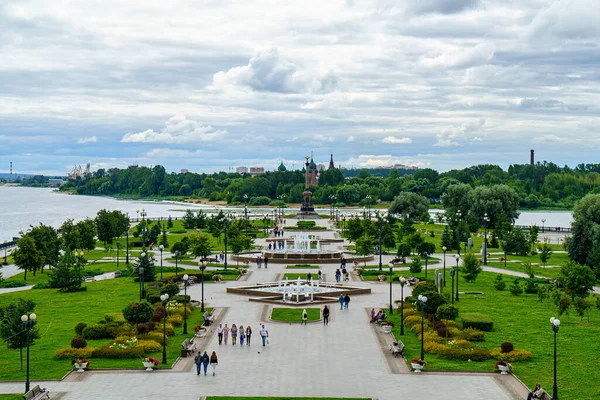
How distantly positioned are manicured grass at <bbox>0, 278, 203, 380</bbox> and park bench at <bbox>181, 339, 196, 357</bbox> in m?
0.52

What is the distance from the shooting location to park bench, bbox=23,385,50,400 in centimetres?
2217

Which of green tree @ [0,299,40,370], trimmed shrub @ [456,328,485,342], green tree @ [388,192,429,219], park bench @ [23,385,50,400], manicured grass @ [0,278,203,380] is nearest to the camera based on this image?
park bench @ [23,385,50,400]

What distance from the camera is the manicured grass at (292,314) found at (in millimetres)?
36844

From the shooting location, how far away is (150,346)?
29.4 m

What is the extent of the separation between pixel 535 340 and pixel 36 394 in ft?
68.1

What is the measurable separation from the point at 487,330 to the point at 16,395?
20751 mm

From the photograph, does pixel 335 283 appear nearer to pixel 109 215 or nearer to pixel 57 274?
pixel 57 274

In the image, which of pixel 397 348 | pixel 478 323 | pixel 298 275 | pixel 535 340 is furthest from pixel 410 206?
pixel 397 348

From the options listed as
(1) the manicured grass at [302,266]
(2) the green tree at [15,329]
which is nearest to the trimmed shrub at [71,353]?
(2) the green tree at [15,329]

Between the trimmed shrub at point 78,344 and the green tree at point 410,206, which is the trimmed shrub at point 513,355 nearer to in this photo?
the trimmed shrub at point 78,344

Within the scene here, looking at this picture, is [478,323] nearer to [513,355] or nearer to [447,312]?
[447,312]

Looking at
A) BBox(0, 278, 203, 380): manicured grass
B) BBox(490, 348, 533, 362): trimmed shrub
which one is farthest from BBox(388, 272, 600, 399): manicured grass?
BBox(0, 278, 203, 380): manicured grass

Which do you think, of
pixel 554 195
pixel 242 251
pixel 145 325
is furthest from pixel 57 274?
pixel 554 195

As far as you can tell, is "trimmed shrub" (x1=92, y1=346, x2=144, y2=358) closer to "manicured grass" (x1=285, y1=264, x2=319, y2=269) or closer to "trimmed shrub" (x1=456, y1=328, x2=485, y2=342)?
"trimmed shrub" (x1=456, y1=328, x2=485, y2=342)
